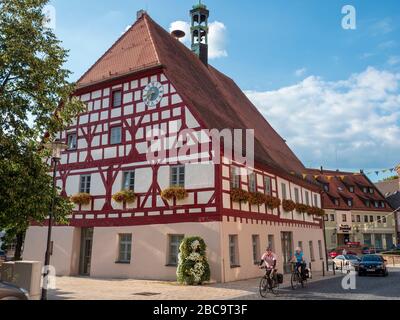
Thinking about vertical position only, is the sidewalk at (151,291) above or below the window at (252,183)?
below

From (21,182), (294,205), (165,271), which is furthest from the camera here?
(294,205)

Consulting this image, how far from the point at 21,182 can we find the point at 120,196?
301 inches

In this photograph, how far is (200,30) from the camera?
29031mm

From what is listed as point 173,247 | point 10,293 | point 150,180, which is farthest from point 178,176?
point 10,293

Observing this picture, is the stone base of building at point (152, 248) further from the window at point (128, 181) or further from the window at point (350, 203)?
the window at point (350, 203)

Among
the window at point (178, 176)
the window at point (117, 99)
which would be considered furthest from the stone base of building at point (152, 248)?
the window at point (117, 99)

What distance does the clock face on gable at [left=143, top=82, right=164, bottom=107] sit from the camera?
1989 centimetres

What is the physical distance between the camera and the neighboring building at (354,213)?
5525 centimetres

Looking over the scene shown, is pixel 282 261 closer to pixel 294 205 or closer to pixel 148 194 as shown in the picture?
pixel 294 205

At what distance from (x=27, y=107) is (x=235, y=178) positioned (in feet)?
32.8

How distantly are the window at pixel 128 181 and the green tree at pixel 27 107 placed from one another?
6140 mm

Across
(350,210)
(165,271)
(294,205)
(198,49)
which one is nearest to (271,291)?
(165,271)

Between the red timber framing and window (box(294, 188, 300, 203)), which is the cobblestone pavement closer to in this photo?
the red timber framing

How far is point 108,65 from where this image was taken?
23391 millimetres
